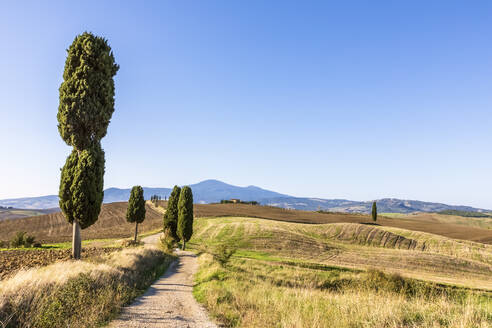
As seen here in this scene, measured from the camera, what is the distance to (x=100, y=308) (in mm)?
9117

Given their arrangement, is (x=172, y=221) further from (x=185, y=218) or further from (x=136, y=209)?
(x=136, y=209)

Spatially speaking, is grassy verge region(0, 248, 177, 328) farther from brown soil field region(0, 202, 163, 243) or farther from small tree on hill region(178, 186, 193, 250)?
brown soil field region(0, 202, 163, 243)

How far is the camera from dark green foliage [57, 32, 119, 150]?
19.6 meters

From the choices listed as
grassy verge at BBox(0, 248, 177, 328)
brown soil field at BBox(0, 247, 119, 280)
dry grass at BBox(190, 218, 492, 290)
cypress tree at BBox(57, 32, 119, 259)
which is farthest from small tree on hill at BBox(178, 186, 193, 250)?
grassy verge at BBox(0, 248, 177, 328)

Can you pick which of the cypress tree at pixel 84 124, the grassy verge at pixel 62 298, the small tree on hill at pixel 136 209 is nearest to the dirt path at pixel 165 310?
the grassy verge at pixel 62 298

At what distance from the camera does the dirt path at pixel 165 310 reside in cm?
860

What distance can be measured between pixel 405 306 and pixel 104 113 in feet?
70.7

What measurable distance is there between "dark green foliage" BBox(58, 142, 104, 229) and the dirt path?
7.53 meters

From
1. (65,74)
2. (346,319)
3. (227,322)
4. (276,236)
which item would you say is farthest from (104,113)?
(276,236)

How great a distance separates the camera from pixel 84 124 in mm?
20062

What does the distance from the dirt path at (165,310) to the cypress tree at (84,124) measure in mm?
7854

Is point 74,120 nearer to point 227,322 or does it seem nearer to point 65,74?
point 65,74

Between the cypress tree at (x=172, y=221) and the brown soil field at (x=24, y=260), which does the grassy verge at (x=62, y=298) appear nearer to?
the brown soil field at (x=24, y=260)

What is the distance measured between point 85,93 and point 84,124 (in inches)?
87.9
